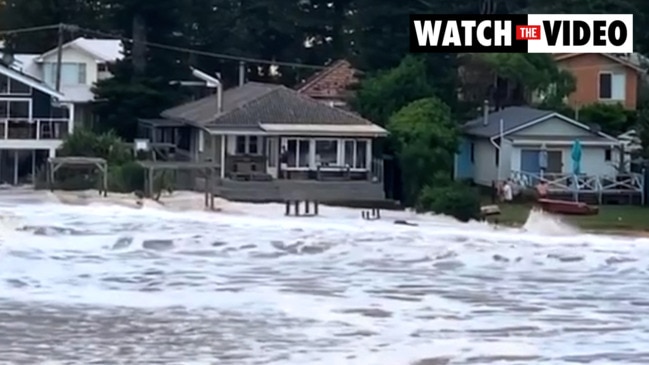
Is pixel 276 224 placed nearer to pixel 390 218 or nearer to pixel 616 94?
pixel 390 218

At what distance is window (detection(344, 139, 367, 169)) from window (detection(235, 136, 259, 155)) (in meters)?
2.47

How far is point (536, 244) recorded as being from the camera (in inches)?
1214

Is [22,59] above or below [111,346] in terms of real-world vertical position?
above

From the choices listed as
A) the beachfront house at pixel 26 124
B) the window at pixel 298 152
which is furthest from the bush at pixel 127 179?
the beachfront house at pixel 26 124

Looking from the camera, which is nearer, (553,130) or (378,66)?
(553,130)

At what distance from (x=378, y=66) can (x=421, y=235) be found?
17.9 meters

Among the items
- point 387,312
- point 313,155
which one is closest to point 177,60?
point 313,155

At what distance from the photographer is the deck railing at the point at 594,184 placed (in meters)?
41.4

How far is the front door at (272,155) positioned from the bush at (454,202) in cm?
571

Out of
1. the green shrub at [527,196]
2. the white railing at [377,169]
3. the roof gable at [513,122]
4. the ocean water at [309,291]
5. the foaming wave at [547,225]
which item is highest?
the roof gable at [513,122]

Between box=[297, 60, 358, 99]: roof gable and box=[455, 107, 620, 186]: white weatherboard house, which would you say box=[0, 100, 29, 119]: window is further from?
box=[455, 107, 620, 186]: white weatherboard house

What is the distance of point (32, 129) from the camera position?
47719 millimetres

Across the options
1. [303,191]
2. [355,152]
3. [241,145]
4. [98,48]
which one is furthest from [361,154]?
[98,48]

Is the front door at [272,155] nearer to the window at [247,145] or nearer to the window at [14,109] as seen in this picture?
the window at [247,145]
